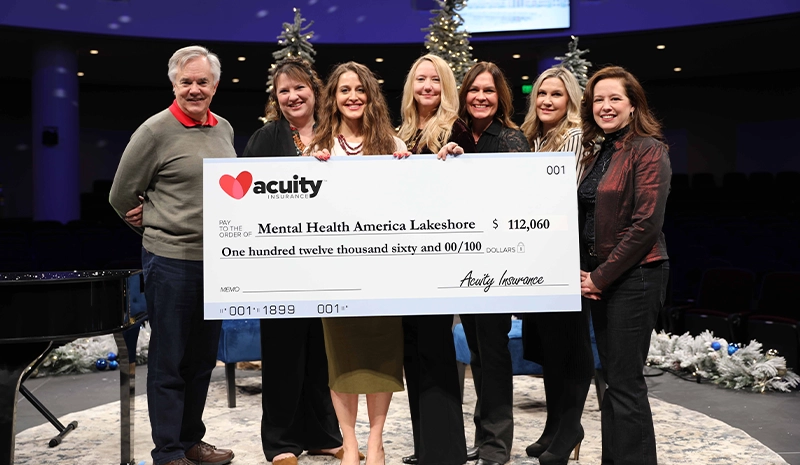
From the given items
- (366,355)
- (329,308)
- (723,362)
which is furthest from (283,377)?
(723,362)

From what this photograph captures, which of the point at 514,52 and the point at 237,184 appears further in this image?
the point at 514,52

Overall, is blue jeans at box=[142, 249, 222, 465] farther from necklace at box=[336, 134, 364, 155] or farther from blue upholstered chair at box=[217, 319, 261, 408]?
blue upholstered chair at box=[217, 319, 261, 408]

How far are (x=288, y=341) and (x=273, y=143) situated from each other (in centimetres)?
90

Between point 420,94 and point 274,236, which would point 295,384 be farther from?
point 420,94

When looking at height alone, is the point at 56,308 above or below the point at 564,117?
below

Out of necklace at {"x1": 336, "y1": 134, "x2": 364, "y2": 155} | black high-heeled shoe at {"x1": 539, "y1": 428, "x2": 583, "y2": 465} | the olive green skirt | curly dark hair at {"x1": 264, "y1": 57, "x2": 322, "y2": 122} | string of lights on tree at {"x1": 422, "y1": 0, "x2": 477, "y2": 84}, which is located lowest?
black high-heeled shoe at {"x1": 539, "y1": 428, "x2": 583, "y2": 465}

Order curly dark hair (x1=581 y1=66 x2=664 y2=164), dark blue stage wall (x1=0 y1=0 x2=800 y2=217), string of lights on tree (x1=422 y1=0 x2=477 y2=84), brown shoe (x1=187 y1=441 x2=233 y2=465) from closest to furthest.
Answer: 1. curly dark hair (x1=581 y1=66 x2=664 y2=164)
2. brown shoe (x1=187 y1=441 x2=233 y2=465)
3. string of lights on tree (x1=422 y1=0 x2=477 y2=84)
4. dark blue stage wall (x1=0 y1=0 x2=800 y2=217)

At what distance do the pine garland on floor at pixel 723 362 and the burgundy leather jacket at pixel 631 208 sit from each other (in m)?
2.63

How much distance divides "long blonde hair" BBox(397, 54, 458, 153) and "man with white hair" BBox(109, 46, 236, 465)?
2.84 feet

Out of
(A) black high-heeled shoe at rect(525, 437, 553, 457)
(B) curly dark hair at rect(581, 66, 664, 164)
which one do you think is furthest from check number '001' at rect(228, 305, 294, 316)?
(B) curly dark hair at rect(581, 66, 664, 164)

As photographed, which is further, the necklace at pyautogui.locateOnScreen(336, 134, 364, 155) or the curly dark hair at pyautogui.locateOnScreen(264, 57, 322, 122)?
the curly dark hair at pyautogui.locateOnScreen(264, 57, 322, 122)

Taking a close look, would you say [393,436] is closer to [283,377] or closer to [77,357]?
[283,377]

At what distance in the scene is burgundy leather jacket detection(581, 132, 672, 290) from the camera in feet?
9.06

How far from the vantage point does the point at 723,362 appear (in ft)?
16.8
